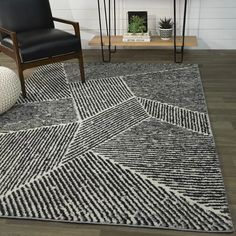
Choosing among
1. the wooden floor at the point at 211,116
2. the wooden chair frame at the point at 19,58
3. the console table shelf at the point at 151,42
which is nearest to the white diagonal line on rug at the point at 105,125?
the wooden floor at the point at 211,116

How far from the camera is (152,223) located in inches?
54.6

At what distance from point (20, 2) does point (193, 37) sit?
72.4 inches

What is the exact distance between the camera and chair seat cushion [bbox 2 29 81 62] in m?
2.46

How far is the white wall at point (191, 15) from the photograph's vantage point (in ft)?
11.4

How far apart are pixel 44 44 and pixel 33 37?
0.46 feet

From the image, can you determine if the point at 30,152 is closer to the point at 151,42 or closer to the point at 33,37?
the point at 33,37

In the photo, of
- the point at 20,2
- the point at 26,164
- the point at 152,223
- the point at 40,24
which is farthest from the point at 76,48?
the point at 152,223

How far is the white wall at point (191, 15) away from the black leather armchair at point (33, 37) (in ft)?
2.59

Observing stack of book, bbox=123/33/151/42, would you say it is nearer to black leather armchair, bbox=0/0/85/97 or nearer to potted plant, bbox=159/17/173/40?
potted plant, bbox=159/17/173/40

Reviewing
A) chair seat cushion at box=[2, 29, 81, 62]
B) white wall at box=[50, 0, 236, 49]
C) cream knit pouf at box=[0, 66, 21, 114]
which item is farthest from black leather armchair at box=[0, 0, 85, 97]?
white wall at box=[50, 0, 236, 49]

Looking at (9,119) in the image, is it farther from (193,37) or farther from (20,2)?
(193,37)

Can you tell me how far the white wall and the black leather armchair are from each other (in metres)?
0.79

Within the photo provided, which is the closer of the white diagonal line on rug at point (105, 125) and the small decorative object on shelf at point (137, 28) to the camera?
the white diagonal line on rug at point (105, 125)

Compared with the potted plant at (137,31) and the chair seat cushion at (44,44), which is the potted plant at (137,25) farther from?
the chair seat cushion at (44,44)
